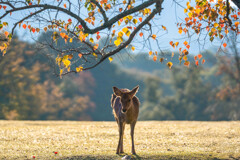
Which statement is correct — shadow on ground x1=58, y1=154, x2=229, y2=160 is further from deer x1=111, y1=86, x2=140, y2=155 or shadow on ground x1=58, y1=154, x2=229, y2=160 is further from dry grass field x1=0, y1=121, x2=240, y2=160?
deer x1=111, y1=86, x2=140, y2=155

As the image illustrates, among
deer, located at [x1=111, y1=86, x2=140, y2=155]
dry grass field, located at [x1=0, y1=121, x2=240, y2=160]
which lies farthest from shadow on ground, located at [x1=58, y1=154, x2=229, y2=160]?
deer, located at [x1=111, y1=86, x2=140, y2=155]

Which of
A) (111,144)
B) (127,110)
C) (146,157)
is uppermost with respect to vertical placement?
(127,110)

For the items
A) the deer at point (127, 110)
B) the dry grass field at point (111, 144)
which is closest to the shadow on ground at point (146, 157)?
the dry grass field at point (111, 144)

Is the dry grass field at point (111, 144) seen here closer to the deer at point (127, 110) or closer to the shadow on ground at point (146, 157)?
the shadow on ground at point (146, 157)

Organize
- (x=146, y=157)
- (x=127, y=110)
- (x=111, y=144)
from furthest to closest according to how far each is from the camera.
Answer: (x=111, y=144) < (x=146, y=157) < (x=127, y=110)

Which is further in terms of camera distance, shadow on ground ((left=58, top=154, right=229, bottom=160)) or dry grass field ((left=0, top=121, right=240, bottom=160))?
dry grass field ((left=0, top=121, right=240, bottom=160))

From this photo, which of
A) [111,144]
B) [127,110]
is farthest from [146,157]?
[111,144]

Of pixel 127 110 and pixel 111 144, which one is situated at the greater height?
pixel 127 110

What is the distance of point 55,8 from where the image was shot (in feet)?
38.0

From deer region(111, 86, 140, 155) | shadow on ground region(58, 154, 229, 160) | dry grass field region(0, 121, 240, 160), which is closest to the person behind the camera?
deer region(111, 86, 140, 155)

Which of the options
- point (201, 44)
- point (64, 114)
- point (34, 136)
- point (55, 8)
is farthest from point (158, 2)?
point (64, 114)

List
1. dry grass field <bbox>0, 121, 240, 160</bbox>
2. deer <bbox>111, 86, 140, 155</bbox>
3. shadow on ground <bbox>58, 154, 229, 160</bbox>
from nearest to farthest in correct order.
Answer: deer <bbox>111, 86, 140, 155</bbox> → shadow on ground <bbox>58, 154, 229, 160</bbox> → dry grass field <bbox>0, 121, 240, 160</bbox>

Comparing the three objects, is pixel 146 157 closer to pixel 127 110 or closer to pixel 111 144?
pixel 127 110

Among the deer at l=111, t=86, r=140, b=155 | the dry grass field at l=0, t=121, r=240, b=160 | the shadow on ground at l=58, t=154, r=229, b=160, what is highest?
the deer at l=111, t=86, r=140, b=155
